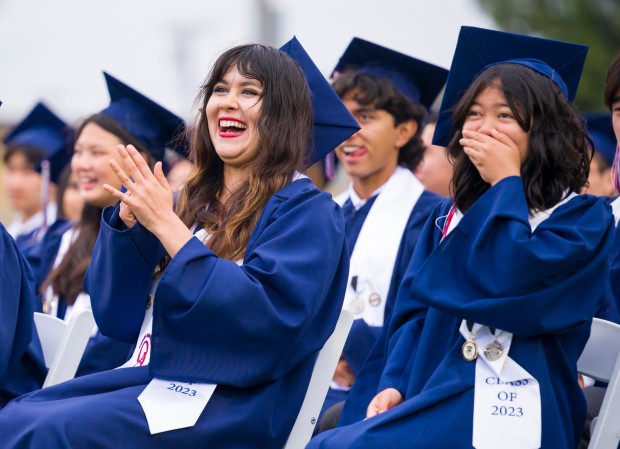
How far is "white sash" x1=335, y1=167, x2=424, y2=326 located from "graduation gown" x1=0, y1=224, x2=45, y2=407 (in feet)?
4.90

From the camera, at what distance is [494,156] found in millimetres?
3311

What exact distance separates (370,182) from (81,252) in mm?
1588

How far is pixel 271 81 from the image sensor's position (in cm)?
379

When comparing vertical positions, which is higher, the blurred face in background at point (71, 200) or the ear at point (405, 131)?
the ear at point (405, 131)

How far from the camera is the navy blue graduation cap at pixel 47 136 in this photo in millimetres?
7322

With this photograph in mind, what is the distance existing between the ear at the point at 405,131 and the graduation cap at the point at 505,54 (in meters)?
1.51

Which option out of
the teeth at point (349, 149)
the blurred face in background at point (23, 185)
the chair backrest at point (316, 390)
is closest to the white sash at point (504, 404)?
the chair backrest at point (316, 390)

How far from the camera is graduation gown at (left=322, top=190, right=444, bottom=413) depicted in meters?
4.59

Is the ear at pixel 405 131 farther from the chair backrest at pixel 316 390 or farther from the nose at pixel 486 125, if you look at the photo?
the chair backrest at pixel 316 390

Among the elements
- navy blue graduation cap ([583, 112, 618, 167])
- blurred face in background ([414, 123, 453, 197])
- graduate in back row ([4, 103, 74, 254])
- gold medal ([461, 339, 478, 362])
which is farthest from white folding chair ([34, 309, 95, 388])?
navy blue graduation cap ([583, 112, 618, 167])

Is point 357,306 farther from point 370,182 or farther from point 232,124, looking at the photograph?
point 232,124

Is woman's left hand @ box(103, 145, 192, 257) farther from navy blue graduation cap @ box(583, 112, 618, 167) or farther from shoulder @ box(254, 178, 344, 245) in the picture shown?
navy blue graduation cap @ box(583, 112, 618, 167)

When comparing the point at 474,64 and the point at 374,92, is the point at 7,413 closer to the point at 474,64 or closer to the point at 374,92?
the point at 474,64

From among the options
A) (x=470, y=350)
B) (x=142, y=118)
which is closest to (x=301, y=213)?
(x=470, y=350)
